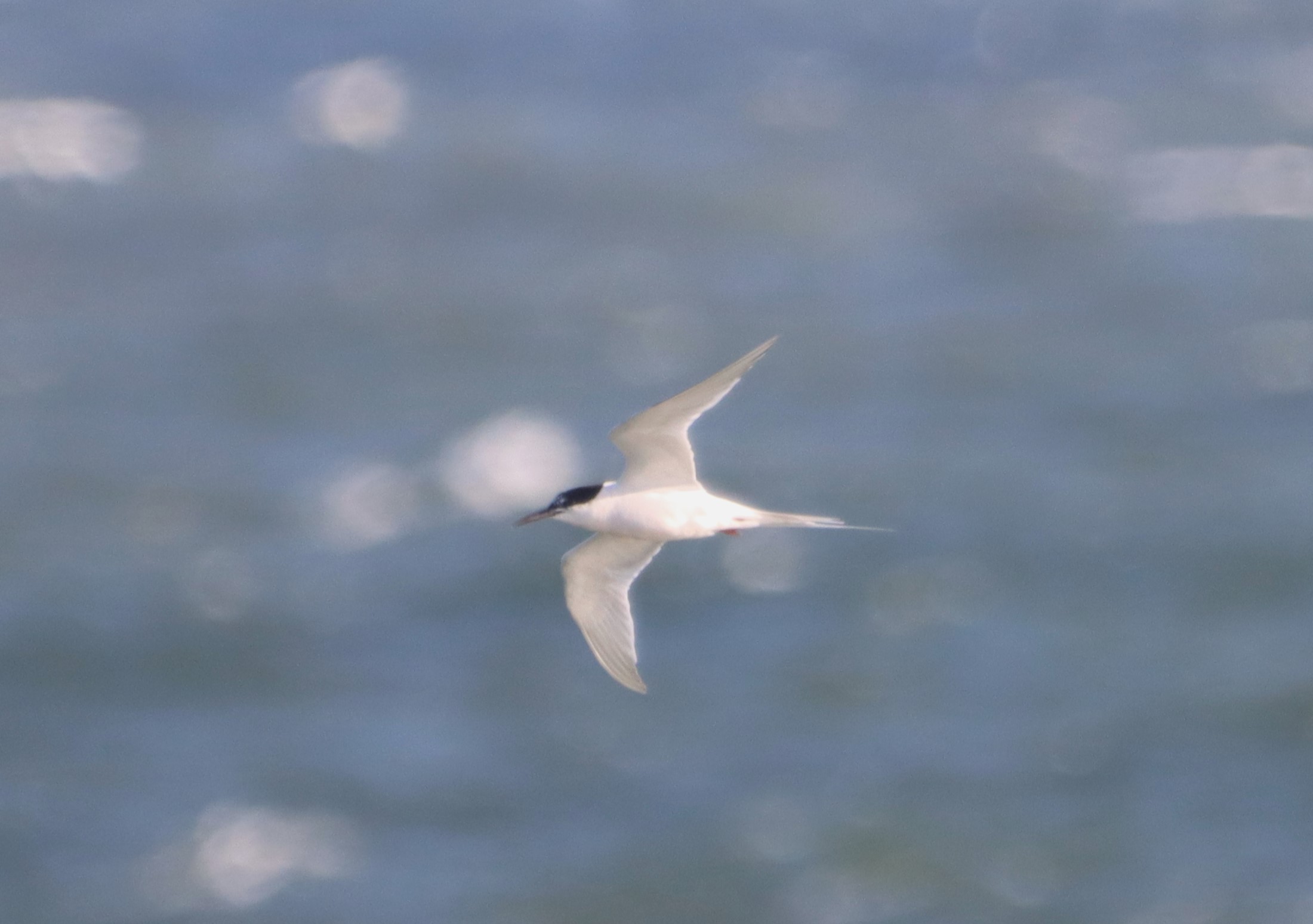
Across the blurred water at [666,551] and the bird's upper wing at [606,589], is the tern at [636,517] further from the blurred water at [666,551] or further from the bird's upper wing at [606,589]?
the blurred water at [666,551]

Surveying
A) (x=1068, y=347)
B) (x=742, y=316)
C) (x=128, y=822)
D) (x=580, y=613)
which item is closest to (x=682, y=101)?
(x=742, y=316)

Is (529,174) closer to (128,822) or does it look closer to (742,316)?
(742,316)

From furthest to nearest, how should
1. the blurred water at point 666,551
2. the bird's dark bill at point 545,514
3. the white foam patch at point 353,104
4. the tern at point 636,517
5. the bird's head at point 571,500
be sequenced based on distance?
1. the white foam patch at point 353,104
2. the blurred water at point 666,551
3. the bird's head at point 571,500
4. the bird's dark bill at point 545,514
5. the tern at point 636,517

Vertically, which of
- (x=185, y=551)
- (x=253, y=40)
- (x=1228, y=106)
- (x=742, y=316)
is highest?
(x=253, y=40)

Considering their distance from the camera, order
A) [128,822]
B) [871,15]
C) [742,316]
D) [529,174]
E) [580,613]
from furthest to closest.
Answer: [871,15] < [529,174] < [742,316] < [128,822] < [580,613]

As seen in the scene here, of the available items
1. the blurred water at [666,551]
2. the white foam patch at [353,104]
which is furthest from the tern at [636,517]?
the white foam patch at [353,104]

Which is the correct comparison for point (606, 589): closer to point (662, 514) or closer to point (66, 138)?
point (662, 514)
